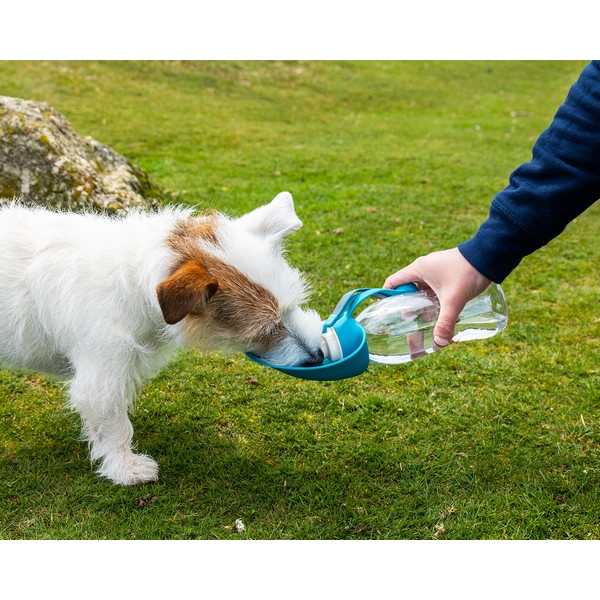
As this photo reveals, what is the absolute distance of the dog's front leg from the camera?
3.56 m

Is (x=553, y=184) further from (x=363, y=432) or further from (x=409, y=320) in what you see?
(x=363, y=432)

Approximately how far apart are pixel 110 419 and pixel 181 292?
1.15 metres

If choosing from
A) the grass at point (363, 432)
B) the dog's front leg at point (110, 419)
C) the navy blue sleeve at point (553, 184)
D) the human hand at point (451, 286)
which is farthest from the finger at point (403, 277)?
the dog's front leg at point (110, 419)

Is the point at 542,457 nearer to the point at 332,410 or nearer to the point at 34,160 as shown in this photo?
the point at 332,410

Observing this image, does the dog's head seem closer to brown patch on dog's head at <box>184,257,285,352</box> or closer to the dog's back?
brown patch on dog's head at <box>184,257,285,352</box>

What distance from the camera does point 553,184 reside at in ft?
9.88

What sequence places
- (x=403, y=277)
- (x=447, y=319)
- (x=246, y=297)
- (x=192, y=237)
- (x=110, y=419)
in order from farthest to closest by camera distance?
(x=110, y=419) < (x=403, y=277) < (x=192, y=237) < (x=246, y=297) < (x=447, y=319)

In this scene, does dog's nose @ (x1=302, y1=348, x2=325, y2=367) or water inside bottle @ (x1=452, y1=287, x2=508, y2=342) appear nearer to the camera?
dog's nose @ (x1=302, y1=348, x2=325, y2=367)

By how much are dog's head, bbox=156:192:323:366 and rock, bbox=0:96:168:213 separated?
125 inches

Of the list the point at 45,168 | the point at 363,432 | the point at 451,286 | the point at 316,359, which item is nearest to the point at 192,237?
the point at 316,359

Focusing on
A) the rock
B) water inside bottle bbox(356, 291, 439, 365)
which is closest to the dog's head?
water inside bottle bbox(356, 291, 439, 365)

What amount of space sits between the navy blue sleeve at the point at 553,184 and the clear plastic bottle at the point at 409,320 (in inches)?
33.7

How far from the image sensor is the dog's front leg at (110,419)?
3561mm

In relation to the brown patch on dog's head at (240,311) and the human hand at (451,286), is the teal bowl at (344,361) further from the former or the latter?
the human hand at (451,286)
